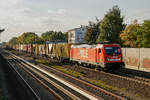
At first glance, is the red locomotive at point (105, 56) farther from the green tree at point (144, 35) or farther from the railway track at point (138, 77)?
the green tree at point (144, 35)

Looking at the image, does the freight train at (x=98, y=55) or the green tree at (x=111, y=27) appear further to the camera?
the green tree at (x=111, y=27)

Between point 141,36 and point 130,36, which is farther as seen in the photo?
point 130,36

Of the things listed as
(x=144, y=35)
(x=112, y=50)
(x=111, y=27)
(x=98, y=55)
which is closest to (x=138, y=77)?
(x=112, y=50)

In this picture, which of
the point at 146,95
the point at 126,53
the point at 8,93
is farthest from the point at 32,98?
the point at 126,53

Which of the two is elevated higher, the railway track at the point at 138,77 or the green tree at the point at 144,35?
the green tree at the point at 144,35

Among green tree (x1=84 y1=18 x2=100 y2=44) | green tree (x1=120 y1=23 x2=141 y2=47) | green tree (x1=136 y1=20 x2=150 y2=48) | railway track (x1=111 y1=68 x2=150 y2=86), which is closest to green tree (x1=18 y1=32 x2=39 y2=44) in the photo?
green tree (x1=84 y1=18 x2=100 y2=44)

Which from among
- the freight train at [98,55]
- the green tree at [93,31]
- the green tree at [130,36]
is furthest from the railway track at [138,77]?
the green tree at [93,31]

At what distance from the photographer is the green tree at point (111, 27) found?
43438 millimetres

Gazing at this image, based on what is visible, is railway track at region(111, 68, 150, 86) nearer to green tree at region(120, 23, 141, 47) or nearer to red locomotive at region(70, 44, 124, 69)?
red locomotive at region(70, 44, 124, 69)

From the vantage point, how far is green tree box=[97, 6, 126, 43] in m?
43.4

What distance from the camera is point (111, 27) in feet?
144

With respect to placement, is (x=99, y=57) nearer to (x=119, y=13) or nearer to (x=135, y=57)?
(x=135, y=57)

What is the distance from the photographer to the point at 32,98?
1098cm

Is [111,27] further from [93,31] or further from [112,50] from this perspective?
[112,50]
